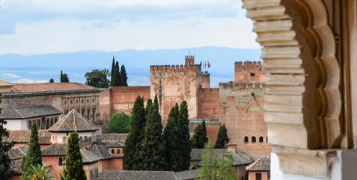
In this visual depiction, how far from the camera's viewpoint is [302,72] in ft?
12.1

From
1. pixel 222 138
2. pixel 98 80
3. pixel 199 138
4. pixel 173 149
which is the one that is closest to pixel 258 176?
pixel 173 149

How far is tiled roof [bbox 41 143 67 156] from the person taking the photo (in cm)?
3819

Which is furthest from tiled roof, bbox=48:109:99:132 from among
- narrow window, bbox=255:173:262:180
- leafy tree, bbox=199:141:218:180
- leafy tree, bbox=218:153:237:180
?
leafy tree, bbox=218:153:237:180

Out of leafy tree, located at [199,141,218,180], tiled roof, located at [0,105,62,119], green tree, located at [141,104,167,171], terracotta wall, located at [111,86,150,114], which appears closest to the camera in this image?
leafy tree, located at [199,141,218,180]

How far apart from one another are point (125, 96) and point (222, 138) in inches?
548

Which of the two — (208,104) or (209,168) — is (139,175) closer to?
(209,168)

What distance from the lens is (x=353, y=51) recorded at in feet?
12.0

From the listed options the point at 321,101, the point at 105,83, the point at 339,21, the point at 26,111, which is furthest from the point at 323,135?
the point at 105,83

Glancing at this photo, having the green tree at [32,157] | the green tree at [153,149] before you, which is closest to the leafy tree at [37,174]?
the green tree at [32,157]

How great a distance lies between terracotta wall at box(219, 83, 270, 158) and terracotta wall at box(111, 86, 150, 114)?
10558mm

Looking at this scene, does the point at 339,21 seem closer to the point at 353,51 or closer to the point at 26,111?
the point at 353,51

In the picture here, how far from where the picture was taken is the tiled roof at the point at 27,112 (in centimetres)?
5000

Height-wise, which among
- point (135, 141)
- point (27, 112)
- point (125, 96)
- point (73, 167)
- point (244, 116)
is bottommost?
point (73, 167)

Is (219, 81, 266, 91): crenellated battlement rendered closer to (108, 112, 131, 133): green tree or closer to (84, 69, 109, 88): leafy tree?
(108, 112, 131, 133): green tree
